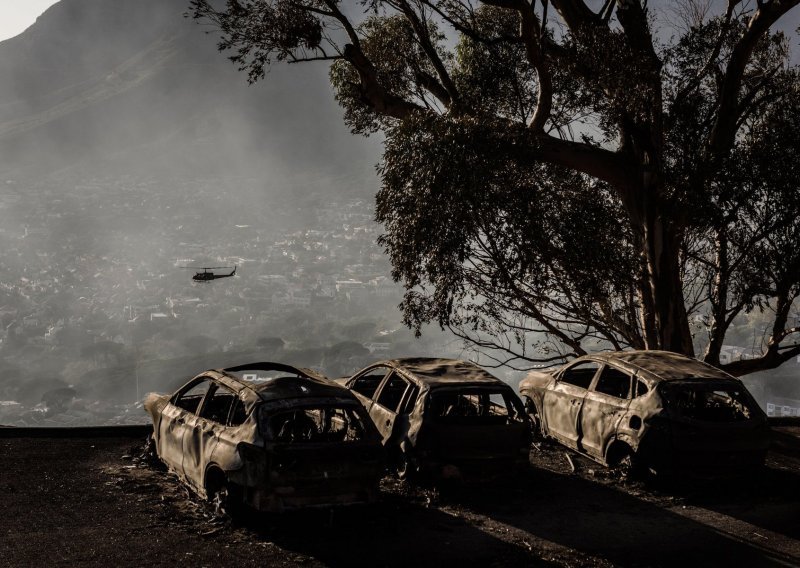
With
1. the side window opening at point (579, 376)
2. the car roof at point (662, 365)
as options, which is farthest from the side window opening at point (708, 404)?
the side window opening at point (579, 376)

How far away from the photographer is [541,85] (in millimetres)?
16656

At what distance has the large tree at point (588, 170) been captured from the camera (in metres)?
14.9

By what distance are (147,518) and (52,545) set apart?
1.07 m

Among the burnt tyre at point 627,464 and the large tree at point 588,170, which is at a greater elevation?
the large tree at point 588,170

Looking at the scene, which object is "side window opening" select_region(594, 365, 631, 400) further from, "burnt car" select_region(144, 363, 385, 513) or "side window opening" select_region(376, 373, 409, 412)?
"burnt car" select_region(144, 363, 385, 513)

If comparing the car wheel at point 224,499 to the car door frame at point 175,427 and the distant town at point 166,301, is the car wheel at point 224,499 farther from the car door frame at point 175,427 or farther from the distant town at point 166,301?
the distant town at point 166,301

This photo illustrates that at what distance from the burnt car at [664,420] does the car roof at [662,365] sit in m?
0.01

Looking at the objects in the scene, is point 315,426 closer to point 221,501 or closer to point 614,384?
point 221,501

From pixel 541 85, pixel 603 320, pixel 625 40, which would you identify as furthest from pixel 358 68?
pixel 603 320

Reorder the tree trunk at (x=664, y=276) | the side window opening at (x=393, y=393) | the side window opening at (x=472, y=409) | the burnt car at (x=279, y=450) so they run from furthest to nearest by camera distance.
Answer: the tree trunk at (x=664, y=276), the side window opening at (x=393, y=393), the side window opening at (x=472, y=409), the burnt car at (x=279, y=450)

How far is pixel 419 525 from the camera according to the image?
8.60 meters

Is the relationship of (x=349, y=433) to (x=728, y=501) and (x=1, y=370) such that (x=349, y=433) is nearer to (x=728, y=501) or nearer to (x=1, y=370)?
(x=728, y=501)

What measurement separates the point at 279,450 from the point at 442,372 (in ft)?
10.3


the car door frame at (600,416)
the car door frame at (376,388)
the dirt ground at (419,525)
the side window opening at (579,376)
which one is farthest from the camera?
the side window opening at (579,376)
